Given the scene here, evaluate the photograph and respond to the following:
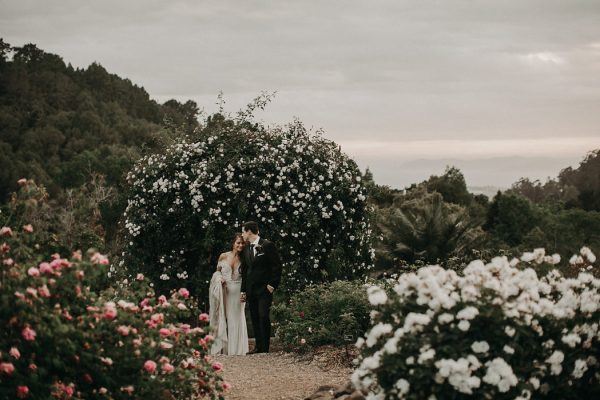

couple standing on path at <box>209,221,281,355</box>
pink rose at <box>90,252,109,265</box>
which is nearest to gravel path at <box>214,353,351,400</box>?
couple standing on path at <box>209,221,281,355</box>

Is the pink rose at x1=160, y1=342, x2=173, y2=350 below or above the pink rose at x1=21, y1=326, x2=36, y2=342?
above

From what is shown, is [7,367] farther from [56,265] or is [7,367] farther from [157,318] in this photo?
[157,318]

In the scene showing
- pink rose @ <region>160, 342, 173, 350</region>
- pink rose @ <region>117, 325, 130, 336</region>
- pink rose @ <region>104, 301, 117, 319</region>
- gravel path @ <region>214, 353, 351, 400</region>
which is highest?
pink rose @ <region>104, 301, 117, 319</region>

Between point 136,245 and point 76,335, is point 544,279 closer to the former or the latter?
point 76,335

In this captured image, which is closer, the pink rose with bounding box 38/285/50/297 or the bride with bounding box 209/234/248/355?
the pink rose with bounding box 38/285/50/297

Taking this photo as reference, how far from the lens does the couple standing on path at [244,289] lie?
9.57 metres

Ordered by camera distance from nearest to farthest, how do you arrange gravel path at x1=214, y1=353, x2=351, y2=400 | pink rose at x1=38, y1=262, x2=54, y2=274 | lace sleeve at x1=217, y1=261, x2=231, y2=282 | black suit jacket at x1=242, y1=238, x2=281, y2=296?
1. pink rose at x1=38, y1=262, x2=54, y2=274
2. gravel path at x1=214, y1=353, x2=351, y2=400
3. black suit jacket at x1=242, y1=238, x2=281, y2=296
4. lace sleeve at x1=217, y1=261, x2=231, y2=282

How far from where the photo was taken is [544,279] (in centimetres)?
511

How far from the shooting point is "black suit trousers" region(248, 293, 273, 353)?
9641 mm

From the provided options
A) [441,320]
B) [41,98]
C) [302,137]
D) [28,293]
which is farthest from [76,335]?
[41,98]

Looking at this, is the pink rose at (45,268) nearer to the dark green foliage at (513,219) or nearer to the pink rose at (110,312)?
the pink rose at (110,312)

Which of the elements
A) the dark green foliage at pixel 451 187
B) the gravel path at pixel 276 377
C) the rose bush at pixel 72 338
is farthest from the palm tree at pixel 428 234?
the rose bush at pixel 72 338

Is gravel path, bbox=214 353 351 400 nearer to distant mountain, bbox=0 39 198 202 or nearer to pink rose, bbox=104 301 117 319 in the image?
pink rose, bbox=104 301 117 319

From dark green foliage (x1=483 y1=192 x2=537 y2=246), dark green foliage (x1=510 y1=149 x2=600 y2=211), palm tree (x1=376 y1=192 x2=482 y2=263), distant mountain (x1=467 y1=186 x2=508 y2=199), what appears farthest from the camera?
distant mountain (x1=467 y1=186 x2=508 y2=199)
